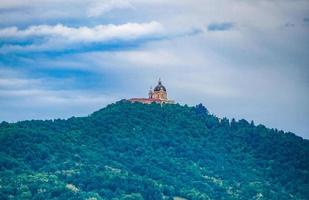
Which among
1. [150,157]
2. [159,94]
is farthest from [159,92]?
[150,157]

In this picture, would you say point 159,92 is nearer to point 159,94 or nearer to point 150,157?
point 159,94

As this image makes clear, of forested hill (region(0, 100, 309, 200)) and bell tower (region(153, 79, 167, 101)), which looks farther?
bell tower (region(153, 79, 167, 101))

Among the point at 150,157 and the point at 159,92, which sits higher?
the point at 159,92

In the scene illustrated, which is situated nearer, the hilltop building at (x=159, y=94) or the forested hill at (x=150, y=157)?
the forested hill at (x=150, y=157)

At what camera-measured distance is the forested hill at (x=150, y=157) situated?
119625 millimetres

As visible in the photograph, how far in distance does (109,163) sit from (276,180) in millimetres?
21325

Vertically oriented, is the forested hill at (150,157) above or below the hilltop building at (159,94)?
below

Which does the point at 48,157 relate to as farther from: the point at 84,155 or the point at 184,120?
the point at 184,120

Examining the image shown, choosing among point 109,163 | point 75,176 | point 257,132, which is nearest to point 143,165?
point 109,163

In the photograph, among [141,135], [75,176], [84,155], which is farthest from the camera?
[141,135]

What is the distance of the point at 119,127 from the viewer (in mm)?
140625

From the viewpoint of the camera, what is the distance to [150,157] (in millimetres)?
135750

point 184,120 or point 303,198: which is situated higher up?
point 184,120

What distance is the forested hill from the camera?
119625 mm
